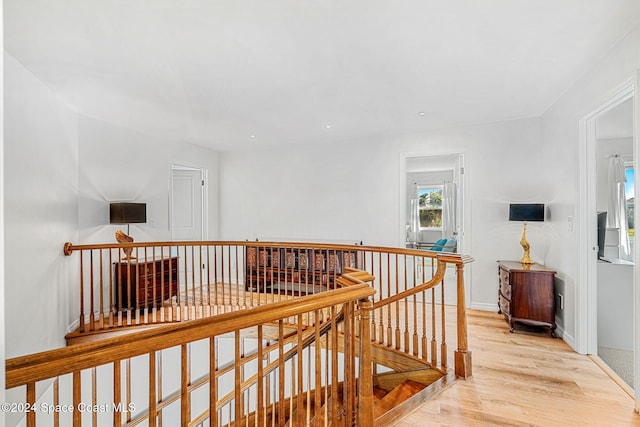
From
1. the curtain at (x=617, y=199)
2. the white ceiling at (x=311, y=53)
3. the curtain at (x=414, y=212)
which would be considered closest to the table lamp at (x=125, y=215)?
the white ceiling at (x=311, y=53)

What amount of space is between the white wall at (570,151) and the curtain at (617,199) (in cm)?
98

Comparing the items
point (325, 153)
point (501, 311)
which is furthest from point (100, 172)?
point (501, 311)

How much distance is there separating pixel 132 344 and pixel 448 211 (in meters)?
9.07

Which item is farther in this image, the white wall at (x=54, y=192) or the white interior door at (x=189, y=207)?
the white interior door at (x=189, y=207)

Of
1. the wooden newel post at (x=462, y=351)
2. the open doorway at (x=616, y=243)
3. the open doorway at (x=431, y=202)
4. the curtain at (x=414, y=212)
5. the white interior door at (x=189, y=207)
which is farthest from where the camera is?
the curtain at (x=414, y=212)

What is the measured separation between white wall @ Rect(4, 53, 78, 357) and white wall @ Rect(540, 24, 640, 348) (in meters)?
4.64

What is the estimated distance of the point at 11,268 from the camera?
267 cm

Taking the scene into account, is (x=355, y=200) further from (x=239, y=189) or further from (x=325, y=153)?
(x=239, y=189)

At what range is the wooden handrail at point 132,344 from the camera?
2.80ft

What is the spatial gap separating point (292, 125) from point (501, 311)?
11.8 feet

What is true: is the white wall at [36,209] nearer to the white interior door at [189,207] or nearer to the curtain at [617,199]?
the white interior door at [189,207]

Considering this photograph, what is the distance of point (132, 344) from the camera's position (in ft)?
3.21

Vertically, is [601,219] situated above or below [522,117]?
below

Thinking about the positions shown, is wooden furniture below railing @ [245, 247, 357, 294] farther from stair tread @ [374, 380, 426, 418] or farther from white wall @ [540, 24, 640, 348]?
white wall @ [540, 24, 640, 348]
